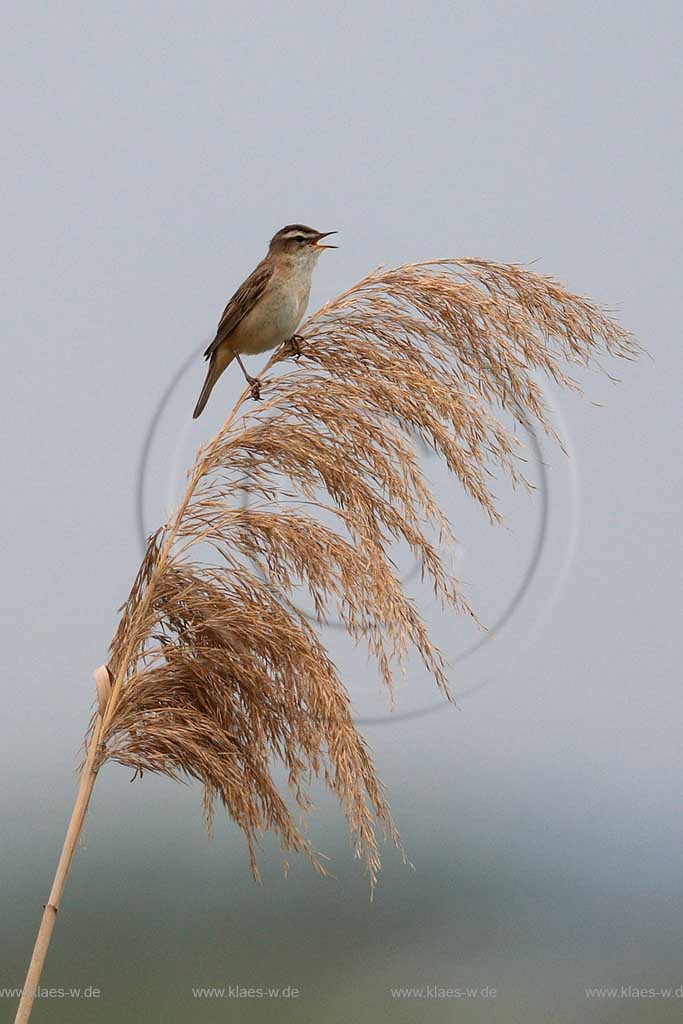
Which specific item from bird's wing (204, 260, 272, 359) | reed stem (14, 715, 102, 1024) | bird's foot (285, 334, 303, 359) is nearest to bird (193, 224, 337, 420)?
bird's wing (204, 260, 272, 359)

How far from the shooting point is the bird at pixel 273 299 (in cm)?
205

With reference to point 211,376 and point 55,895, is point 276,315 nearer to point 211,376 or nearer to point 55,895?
point 211,376

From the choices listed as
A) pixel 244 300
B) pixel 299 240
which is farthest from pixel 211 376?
pixel 299 240

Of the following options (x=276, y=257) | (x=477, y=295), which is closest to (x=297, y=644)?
(x=477, y=295)

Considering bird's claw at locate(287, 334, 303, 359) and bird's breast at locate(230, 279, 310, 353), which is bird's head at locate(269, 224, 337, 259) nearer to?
bird's breast at locate(230, 279, 310, 353)

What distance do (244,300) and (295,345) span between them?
17.2 inches

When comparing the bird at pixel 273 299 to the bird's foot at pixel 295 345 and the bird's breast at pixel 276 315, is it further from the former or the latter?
the bird's foot at pixel 295 345

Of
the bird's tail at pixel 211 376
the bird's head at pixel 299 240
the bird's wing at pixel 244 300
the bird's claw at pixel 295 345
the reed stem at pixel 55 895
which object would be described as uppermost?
the bird's head at pixel 299 240

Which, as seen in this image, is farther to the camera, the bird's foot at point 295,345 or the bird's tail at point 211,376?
the bird's tail at point 211,376

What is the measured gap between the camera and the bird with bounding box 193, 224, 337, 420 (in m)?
2.05

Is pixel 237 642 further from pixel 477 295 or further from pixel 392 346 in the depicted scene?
pixel 477 295

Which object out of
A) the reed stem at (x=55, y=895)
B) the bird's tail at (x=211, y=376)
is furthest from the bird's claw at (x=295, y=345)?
the reed stem at (x=55, y=895)

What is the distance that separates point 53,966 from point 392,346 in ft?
8.60

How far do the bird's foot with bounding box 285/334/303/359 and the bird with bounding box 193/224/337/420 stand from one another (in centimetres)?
25
